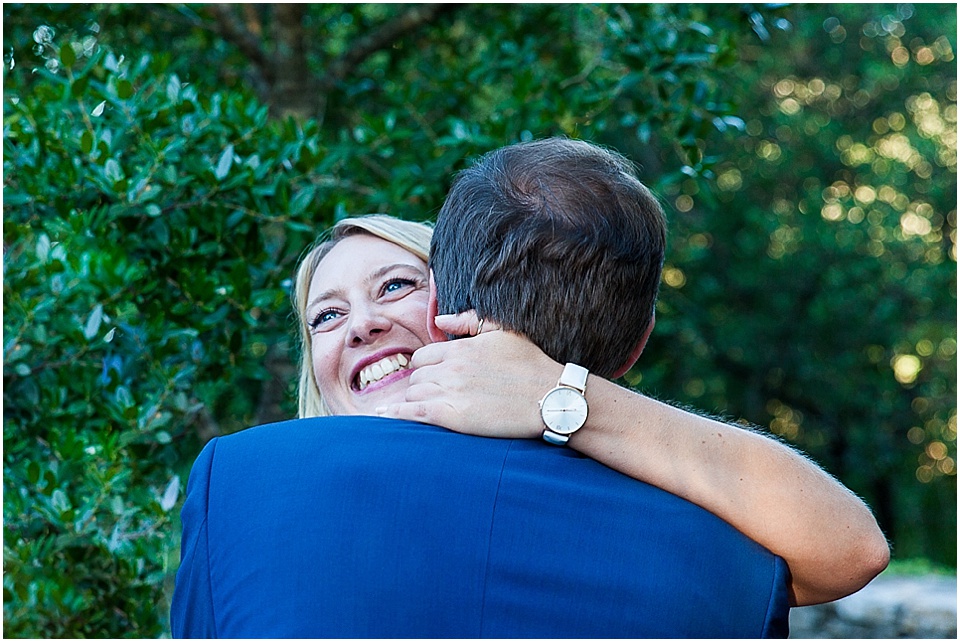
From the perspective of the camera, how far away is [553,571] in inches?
59.8

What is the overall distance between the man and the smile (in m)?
0.73

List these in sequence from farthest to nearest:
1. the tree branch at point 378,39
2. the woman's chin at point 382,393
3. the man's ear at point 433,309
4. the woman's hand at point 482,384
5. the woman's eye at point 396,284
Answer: the tree branch at point 378,39
the woman's eye at point 396,284
the woman's chin at point 382,393
the man's ear at point 433,309
the woman's hand at point 482,384

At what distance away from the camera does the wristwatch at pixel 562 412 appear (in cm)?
166

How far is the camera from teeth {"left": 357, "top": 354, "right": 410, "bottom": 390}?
2482 millimetres

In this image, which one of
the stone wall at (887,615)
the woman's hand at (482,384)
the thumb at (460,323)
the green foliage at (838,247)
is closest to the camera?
the woman's hand at (482,384)

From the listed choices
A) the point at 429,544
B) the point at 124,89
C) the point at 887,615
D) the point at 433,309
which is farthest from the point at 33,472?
the point at 887,615

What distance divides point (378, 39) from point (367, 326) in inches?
102

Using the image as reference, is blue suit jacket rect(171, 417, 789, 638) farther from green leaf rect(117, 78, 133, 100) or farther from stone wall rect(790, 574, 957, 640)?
stone wall rect(790, 574, 957, 640)

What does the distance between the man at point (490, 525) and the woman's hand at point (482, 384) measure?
15 millimetres

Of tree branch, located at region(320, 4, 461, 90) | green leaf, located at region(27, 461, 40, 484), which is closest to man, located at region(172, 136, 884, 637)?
green leaf, located at region(27, 461, 40, 484)

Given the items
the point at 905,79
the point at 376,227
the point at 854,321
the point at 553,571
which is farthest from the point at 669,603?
the point at 905,79

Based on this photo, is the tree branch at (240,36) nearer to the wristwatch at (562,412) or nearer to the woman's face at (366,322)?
the woman's face at (366,322)

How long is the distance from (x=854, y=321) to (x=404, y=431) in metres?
10.1

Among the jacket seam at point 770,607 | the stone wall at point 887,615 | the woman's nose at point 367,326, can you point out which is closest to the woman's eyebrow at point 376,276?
the woman's nose at point 367,326
